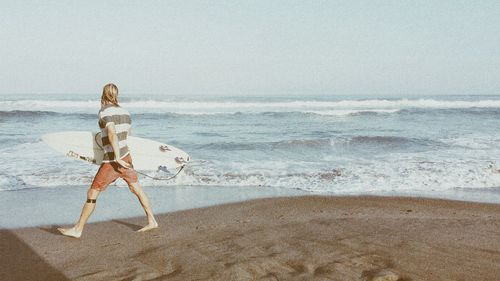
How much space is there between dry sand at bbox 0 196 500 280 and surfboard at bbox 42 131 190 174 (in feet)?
2.95

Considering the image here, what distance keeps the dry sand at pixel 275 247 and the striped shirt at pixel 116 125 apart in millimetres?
958

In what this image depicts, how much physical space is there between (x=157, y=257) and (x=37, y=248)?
1415 mm

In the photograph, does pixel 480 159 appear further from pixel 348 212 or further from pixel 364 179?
pixel 348 212

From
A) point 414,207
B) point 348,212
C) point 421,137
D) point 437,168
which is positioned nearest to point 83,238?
point 348,212

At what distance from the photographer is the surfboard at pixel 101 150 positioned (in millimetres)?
5863

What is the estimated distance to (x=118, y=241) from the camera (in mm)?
4703

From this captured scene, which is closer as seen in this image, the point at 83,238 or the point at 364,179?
the point at 83,238

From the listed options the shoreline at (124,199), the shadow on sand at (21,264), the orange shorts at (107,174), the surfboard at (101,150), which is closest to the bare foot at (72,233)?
the shadow on sand at (21,264)

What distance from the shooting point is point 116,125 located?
4.80m

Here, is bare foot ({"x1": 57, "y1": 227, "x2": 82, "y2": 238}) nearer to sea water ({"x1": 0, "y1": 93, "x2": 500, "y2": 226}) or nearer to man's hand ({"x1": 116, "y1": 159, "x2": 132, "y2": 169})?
man's hand ({"x1": 116, "y1": 159, "x2": 132, "y2": 169})

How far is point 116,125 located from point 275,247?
7.22 feet

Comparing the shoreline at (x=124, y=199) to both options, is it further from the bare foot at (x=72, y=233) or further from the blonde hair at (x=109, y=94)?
the blonde hair at (x=109, y=94)

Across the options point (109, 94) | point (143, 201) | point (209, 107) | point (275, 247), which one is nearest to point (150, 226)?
point (143, 201)

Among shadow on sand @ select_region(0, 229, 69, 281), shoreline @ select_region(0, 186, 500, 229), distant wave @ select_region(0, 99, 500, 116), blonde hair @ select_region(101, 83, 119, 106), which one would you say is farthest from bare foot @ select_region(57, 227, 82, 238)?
distant wave @ select_region(0, 99, 500, 116)
